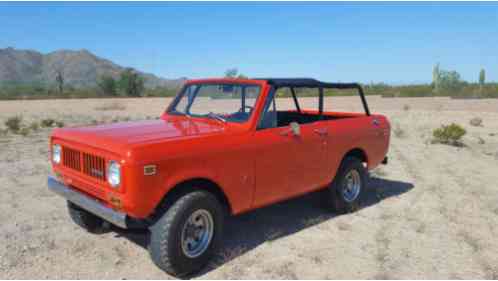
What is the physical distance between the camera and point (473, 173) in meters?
8.12

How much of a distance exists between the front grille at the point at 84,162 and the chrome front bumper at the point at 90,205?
0.23 m

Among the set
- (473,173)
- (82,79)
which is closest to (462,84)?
(473,173)

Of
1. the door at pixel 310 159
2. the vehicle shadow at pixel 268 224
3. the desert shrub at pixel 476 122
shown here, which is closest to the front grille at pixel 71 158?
the vehicle shadow at pixel 268 224

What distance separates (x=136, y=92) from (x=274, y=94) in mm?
46053

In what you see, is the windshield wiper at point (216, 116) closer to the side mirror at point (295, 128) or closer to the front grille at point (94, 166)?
the side mirror at point (295, 128)

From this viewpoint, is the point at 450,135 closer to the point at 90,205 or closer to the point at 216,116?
the point at 216,116

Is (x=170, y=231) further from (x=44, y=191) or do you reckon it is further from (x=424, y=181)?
(x=424, y=181)

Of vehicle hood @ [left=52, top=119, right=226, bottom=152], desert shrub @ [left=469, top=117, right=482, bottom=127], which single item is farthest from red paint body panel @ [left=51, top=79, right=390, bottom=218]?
desert shrub @ [left=469, top=117, right=482, bottom=127]

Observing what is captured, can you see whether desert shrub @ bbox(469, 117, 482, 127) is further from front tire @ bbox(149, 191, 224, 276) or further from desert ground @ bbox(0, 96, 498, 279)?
front tire @ bbox(149, 191, 224, 276)

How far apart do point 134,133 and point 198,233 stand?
44.9 inches

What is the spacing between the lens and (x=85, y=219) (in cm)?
464

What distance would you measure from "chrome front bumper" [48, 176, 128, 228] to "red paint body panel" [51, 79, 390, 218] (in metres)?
0.07

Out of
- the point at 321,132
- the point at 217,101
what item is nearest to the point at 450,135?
the point at 321,132

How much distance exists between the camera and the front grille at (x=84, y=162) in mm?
3660
